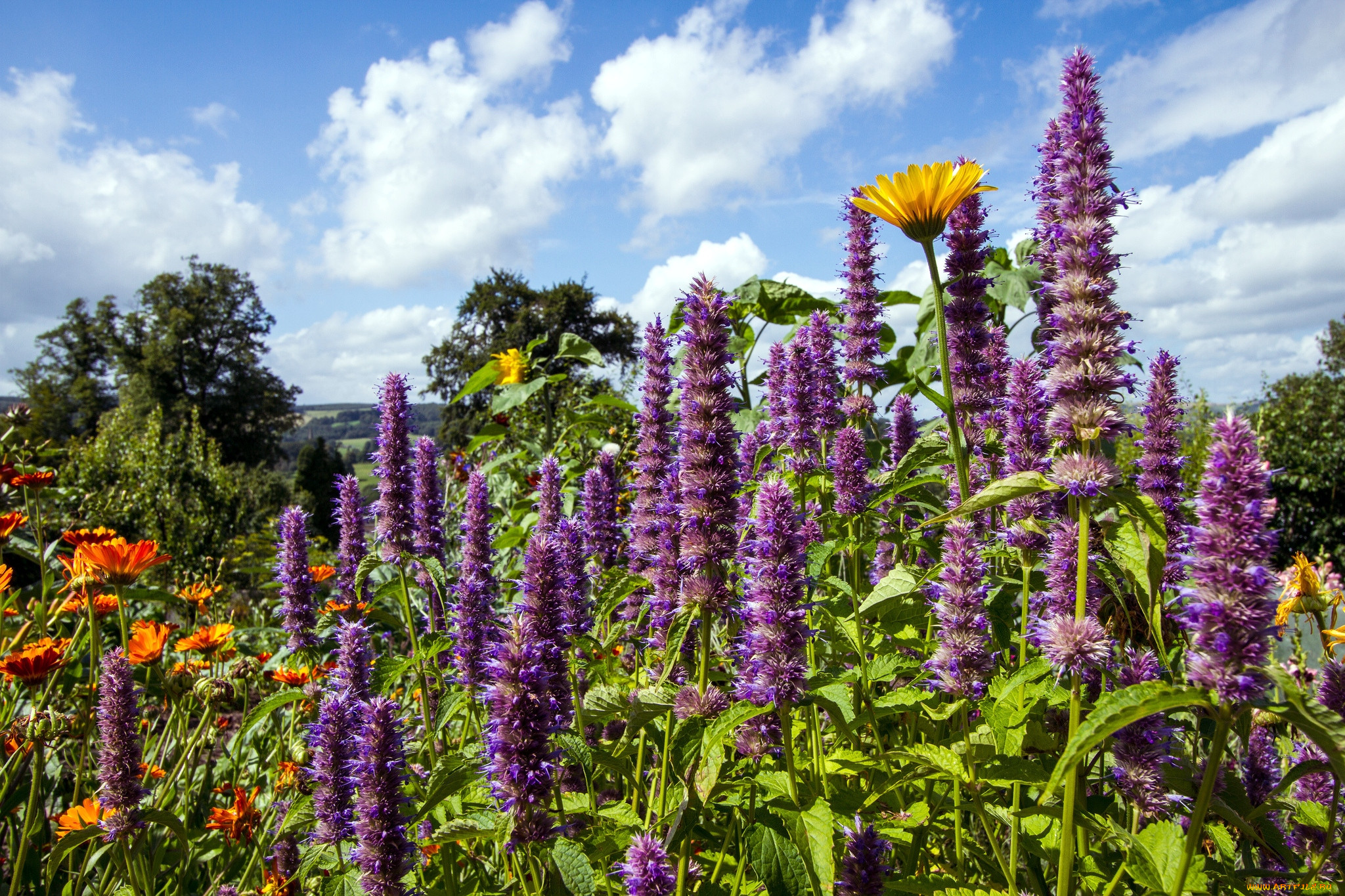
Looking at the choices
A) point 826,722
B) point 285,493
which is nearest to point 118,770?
point 826,722

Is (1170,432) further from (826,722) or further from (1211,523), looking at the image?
(826,722)

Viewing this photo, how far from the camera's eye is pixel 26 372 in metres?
44.3

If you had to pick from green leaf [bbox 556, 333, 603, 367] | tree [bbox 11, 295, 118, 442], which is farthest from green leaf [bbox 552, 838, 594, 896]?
tree [bbox 11, 295, 118, 442]

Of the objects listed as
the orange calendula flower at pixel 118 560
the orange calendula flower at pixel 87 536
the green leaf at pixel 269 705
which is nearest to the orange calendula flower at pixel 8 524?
the orange calendula flower at pixel 87 536

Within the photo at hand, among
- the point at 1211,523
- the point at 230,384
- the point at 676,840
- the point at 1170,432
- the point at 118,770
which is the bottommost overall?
the point at 676,840

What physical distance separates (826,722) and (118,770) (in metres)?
2.52

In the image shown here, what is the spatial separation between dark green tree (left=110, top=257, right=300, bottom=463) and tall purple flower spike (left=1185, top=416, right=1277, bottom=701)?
154ft

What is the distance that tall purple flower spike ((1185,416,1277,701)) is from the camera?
1.26 m

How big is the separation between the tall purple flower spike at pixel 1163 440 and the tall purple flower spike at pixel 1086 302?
0.82 m

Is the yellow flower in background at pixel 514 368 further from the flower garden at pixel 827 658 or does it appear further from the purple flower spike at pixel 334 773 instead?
the purple flower spike at pixel 334 773

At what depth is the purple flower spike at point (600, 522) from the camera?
11.3ft

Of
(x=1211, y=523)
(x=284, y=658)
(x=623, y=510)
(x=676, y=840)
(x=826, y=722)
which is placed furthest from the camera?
(x=623, y=510)

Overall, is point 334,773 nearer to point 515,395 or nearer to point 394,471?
point 394,471

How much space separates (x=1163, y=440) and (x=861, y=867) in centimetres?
176
